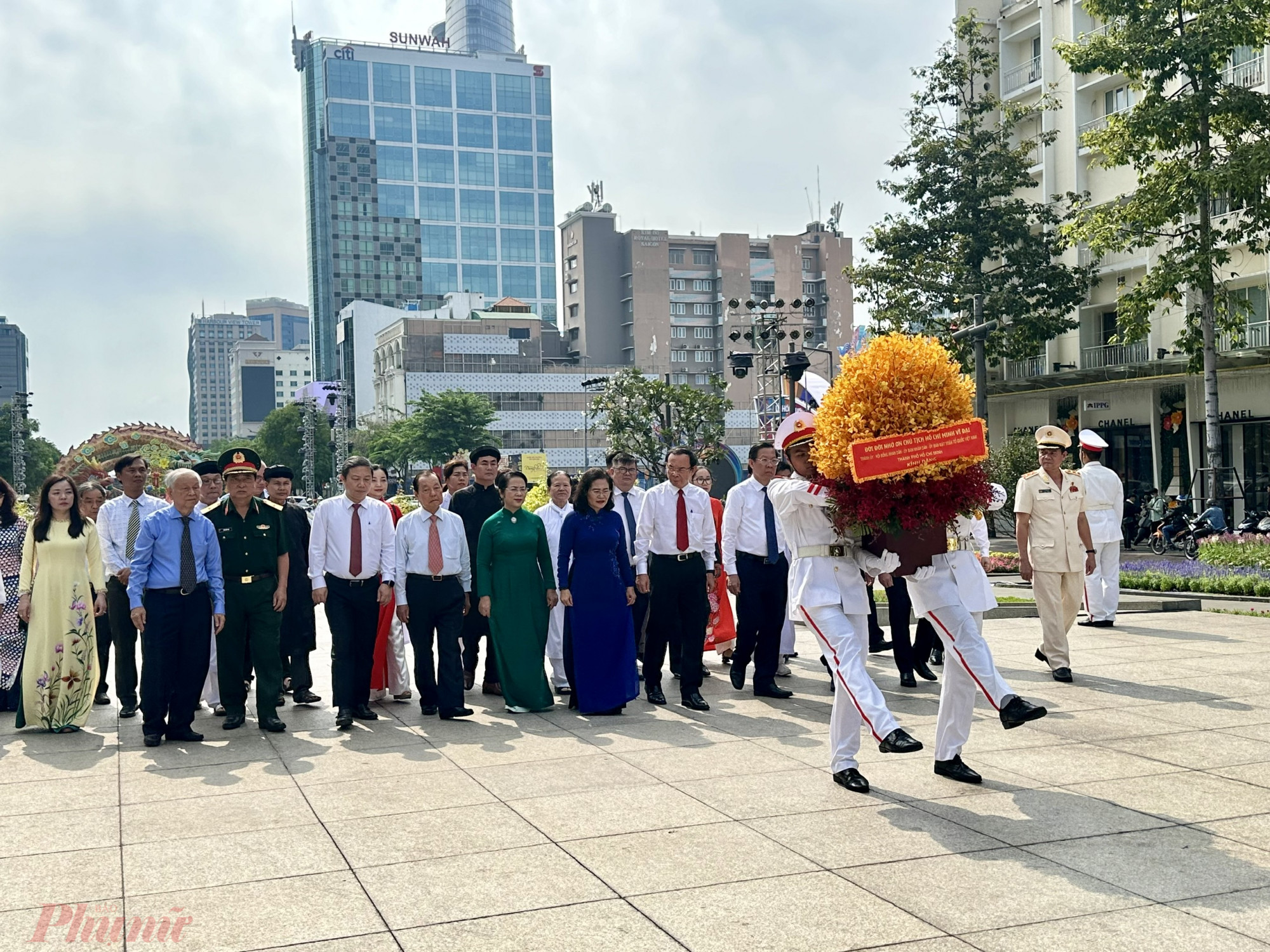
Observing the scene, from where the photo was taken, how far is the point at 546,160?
18100 cm

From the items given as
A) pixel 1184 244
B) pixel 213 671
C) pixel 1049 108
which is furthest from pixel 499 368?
pixel 213 671

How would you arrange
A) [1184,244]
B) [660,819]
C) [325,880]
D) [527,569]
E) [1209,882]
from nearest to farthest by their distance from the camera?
[1209,882], [325,880], [660,819], [527,569], [1184,244]

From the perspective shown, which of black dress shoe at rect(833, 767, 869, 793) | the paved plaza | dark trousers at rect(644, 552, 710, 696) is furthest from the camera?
dark trousers at rect(644, 552, 710, 696)

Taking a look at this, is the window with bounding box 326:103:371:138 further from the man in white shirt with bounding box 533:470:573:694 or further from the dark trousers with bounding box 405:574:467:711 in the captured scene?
the dark trousers with bounding box 405:574:467:711

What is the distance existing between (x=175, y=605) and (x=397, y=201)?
550 feet

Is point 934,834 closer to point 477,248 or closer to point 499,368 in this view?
point 499,368

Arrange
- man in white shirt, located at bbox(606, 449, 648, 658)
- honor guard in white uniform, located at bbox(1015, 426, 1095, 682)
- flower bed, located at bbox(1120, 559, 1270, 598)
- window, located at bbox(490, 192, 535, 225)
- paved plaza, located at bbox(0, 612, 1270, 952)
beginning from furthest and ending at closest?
1. window, located at bbox(490, 192, 535, 225)
2. flower bed, located at bbox(1120, 559, 1270, 598)
3. man in white shirt, located at bbox(606, 449, 648, 658)
4. honor guard in white uniform, located at bbox(1015, 426, 1095, 682)
5. paved plaza, located at bbox(0, 612, 1270, 952)

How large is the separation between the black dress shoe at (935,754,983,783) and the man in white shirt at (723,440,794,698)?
116 inches

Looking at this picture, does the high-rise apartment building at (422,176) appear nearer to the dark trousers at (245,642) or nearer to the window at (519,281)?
the window at (519,281)

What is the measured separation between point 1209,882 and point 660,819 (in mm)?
2304

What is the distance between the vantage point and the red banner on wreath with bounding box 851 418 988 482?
6082mm

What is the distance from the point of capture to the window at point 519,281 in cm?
17746

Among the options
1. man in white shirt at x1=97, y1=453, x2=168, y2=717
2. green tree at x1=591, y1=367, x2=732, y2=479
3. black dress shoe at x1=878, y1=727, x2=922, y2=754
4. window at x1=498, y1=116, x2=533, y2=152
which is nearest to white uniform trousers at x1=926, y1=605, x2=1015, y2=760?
black dress shoe at x1=878, y1=727, x2=922, y2=754

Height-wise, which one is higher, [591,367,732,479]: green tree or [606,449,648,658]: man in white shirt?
[591,367,732,479]: green tree
